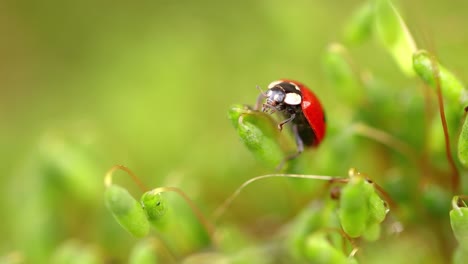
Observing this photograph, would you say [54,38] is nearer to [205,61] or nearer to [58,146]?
[205,61]

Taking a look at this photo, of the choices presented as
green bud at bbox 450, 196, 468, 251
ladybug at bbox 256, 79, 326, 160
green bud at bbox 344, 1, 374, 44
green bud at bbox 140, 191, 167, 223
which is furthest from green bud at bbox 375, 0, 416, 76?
green bud at bbox 140, 191, 167, 223

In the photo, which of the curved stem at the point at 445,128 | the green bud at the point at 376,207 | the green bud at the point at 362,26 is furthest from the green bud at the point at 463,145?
the green bud at the point at 362,26

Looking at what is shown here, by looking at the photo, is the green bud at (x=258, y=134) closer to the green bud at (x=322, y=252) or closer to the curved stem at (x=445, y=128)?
the green bud at (x=322, y=252)

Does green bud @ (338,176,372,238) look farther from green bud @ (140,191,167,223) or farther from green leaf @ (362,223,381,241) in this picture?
green bud @ (140,191,167,223)

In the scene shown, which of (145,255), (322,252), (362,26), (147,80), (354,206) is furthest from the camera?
(147,80)

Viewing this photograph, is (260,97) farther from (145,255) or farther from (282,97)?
(145,255)

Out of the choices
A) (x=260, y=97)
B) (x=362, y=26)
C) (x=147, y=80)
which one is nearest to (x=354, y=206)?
(x=260, y=97)

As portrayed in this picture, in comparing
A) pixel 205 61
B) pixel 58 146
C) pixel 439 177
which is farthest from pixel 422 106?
pixel 205 61
